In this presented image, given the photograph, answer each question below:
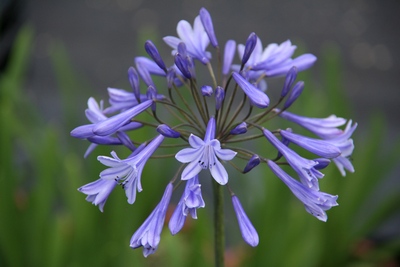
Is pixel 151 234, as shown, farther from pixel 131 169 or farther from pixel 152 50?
pixel 152 50

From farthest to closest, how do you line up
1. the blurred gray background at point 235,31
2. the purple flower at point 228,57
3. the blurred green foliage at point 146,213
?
the blurred gray background at point 235,31 < the blurred green foliage at point 146,213 < the purple flower at point 228,57

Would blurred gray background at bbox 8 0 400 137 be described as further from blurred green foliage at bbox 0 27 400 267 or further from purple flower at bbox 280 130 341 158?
purple flower at bbox 280 130 341 158

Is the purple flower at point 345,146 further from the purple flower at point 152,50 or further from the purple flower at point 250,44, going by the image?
the purple flower at point 152,50

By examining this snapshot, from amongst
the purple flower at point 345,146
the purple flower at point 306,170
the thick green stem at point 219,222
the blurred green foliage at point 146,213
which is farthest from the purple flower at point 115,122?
the blurred green foliage at point 146,213

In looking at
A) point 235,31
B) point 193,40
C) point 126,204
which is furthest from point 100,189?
point 235,31

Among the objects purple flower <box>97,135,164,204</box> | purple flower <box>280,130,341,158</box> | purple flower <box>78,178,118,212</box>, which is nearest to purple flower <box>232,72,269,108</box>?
purple flower <box>280,130,341,158</box>

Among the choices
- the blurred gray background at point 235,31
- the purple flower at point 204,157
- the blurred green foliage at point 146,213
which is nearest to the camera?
the purple flower at point 204,157
